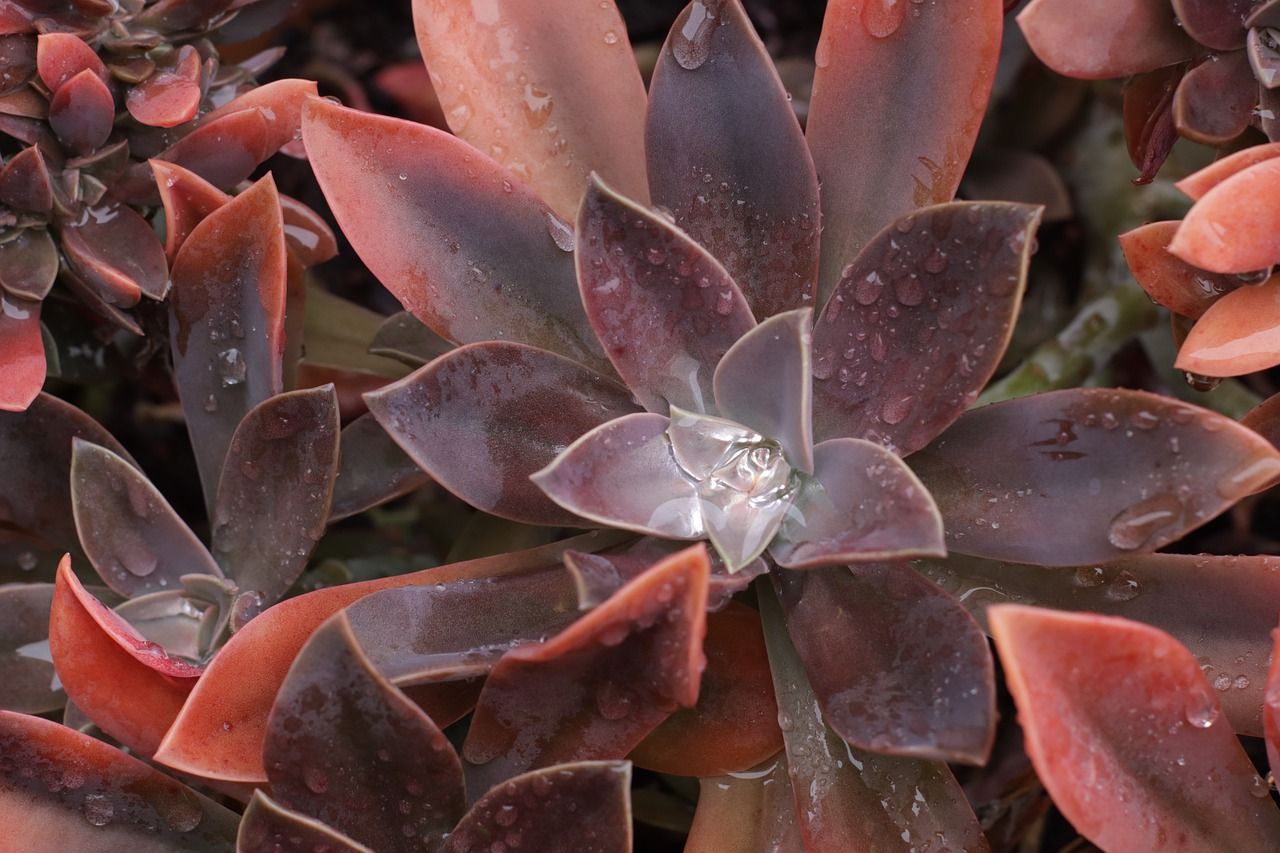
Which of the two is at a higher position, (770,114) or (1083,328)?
(770,114)

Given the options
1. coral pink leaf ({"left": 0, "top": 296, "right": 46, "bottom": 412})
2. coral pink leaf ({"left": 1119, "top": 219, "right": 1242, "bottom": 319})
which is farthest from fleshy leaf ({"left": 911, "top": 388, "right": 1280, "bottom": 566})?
coral pink leaf ({"left": 0, "top": 296, "right": 46, "bottom": 412})

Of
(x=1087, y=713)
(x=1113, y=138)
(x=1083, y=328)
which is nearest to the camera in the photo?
(x=1087, y=713)

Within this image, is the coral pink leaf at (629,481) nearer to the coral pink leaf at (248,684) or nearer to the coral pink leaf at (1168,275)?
the coral pink leaf at (248,684)

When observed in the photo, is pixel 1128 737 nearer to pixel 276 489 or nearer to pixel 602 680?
pixel 602 680

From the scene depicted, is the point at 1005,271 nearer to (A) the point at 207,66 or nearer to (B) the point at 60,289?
(A) the point at 207,66

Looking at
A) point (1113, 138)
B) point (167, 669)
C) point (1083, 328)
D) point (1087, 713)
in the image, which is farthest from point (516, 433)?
point (1113, 138)

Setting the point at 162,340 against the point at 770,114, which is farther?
the point at 162,340

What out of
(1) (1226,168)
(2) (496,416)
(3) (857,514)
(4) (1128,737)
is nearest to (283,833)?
(2) (496,416)
